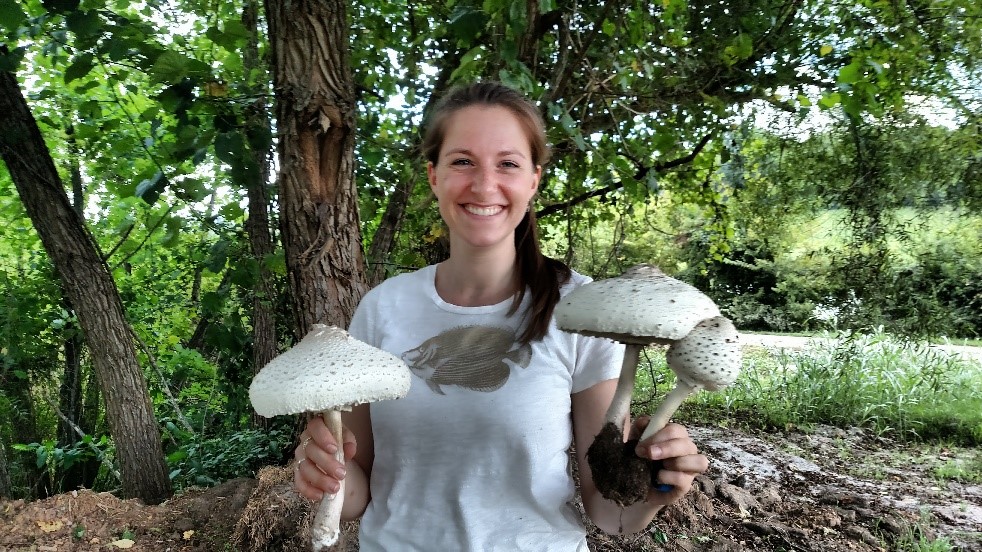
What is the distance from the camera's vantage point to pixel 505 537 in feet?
5.16

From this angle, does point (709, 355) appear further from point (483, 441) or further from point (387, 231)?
point (387, 231)

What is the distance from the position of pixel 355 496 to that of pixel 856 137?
5.18m

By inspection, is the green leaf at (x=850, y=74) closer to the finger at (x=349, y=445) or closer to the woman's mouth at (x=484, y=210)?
the woman's mouth at (x=484, y=210)

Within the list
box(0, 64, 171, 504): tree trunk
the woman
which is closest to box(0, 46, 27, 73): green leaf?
box(0, 64, 171, 504): tree trunk

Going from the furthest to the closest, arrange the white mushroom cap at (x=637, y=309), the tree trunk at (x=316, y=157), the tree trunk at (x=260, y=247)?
the tree trunk at (x=260, y=247) < the tree trunk at (x=316, y=157) < the white mushroom cap at (x=637, y=309)

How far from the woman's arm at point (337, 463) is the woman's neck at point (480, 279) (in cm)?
51

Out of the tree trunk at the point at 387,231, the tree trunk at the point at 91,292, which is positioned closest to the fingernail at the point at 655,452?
the tree trunk at the point at 387,231

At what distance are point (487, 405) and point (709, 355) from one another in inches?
26.4

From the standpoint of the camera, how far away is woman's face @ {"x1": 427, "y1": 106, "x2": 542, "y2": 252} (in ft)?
5.28

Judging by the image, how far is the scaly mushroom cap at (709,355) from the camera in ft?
4.08

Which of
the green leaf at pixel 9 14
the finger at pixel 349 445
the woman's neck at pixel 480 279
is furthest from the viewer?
the green leaf at pixel 9 14

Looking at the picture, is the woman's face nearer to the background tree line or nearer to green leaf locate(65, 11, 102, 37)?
the background tree line

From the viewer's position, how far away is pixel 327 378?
1305 mm

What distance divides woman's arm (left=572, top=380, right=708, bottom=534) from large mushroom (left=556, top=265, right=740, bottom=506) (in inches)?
1.8
